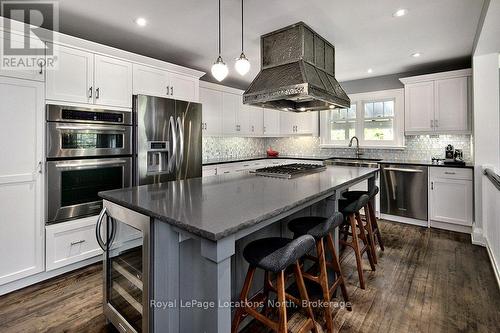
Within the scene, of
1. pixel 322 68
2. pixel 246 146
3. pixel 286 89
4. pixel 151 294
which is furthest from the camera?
pixel 246 146

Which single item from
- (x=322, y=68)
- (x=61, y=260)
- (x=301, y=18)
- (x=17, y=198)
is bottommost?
(x=61, y=260)

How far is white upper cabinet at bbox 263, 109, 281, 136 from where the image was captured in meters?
5.91

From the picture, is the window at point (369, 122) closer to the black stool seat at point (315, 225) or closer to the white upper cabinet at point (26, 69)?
the black stool seat at point (315, 225)

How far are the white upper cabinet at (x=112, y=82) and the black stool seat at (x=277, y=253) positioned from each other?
2.37m

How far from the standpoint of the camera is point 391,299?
218 centimetres

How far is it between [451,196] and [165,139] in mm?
4112

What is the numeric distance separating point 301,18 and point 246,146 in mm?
3549

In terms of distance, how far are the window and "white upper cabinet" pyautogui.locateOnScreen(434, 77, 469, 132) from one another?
0.58 m

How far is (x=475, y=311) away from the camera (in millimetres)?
2008

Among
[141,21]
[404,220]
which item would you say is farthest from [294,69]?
[404,220]

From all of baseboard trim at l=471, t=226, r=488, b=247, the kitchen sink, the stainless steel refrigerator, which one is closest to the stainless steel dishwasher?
the kitchen sink

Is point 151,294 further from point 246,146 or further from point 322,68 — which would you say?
point 246,146

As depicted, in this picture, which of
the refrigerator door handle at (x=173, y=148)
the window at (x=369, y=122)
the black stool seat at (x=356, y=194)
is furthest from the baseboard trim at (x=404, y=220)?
the refrigerator door handle at (x=173, y=148)

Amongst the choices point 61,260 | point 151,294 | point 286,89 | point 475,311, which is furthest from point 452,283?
point 61,260
